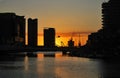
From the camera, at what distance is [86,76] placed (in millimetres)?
120062

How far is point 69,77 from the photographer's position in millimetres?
116812

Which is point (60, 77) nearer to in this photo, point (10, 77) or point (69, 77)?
point (69, 77)

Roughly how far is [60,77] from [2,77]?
13506mm

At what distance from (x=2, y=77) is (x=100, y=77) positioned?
75.3 ft

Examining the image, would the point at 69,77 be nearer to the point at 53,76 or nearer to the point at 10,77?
the point at 53,76

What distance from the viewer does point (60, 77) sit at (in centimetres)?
11575

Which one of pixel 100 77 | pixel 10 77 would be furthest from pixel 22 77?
pixel 100 77

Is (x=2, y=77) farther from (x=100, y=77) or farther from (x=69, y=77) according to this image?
(x=100, y=77)

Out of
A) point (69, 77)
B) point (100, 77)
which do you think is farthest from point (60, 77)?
point (100, 77)

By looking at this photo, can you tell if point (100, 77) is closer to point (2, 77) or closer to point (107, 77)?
point (107, 77)

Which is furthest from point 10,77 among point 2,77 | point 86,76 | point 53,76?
point 86,76

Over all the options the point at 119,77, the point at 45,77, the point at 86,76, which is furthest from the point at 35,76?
the point at 119,77

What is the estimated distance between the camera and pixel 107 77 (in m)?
115

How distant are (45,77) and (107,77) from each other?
14.5 meters
